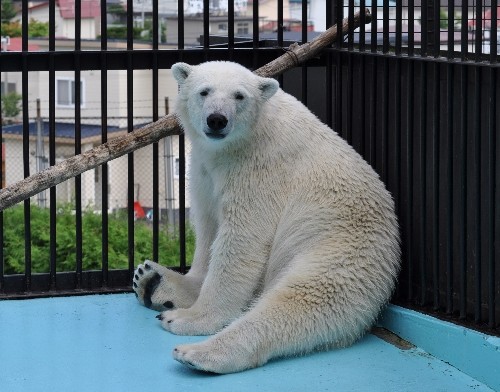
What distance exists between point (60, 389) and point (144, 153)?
28527mm

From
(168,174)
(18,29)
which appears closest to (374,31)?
(168,174)

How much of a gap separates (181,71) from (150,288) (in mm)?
1088

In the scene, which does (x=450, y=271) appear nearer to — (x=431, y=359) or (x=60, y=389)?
(x=431, y=359)

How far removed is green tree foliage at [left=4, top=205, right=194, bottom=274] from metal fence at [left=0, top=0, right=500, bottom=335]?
8458mm

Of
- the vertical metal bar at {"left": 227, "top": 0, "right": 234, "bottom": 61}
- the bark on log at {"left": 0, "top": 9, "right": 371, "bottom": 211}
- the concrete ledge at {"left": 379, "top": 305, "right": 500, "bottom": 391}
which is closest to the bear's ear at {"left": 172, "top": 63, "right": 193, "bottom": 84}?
the bark on log at {"left": 0, "top": 9, "right": 371, "bottom": 211}

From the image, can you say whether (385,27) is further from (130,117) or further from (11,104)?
(11,104)

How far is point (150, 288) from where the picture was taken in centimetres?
524

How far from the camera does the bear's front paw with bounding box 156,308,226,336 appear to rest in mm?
4750

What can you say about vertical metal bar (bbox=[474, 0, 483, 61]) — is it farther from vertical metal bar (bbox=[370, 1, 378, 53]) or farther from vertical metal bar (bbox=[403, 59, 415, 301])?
vertical metal bar (bbox=[370, 1, 378, 53])

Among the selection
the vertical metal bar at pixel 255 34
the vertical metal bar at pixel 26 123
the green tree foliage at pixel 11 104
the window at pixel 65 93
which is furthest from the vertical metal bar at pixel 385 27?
the green tree foliage at pixel 11 104

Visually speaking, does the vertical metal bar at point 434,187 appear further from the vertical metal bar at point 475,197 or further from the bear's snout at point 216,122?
the bear's snout at point 216,122

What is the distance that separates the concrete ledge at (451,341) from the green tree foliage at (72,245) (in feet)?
30.4

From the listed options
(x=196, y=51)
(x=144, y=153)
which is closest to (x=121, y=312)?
(x=196, y=51)

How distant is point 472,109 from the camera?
438cm
